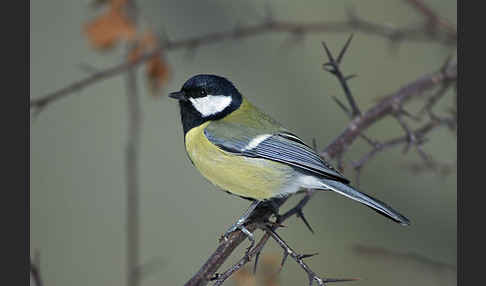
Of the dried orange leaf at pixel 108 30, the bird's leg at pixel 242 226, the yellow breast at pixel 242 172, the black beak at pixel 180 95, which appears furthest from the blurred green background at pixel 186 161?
the bird's leg at pixel 242 226

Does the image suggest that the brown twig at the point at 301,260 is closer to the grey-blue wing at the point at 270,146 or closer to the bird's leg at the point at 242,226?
the bird's leg at the point at 242,226

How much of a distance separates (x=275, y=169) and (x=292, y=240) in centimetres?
236

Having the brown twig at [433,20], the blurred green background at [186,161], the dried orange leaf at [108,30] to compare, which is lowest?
the blurred green background at [186,161]

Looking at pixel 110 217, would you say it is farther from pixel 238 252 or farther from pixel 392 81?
pixel 392 81

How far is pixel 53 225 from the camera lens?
15.4ft

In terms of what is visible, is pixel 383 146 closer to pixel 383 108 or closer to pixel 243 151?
pixel 383 108

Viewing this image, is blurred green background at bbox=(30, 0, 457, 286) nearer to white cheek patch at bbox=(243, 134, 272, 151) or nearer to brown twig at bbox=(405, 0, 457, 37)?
brown twig at bbox=(405, 0, 457, 37)

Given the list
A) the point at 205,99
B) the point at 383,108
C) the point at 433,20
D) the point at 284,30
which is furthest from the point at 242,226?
the point at 433,20

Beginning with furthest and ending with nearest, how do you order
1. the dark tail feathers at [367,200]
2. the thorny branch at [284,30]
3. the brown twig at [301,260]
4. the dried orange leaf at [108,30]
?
the dried orange leaf at [108,30]
the thorny branch at [284,30]
the dark tail feathers at [367,200]
the brown twig at [301,260]

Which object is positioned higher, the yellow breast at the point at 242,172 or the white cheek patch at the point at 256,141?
the white cheek patch at the point at 256,141

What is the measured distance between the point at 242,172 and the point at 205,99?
0.44 meters

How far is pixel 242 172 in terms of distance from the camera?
2.83 metres

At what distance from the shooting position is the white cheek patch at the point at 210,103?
3023 mm

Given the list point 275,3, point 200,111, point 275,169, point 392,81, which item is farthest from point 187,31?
point 275,169
